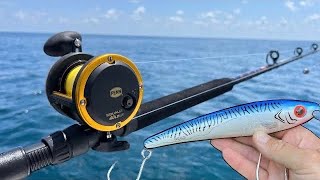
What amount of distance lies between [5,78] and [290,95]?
28.8 ft

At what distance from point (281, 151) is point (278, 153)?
0.02m

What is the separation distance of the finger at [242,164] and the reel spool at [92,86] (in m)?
0.72

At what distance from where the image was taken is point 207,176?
4.79 meters

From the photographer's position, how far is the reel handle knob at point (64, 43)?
1486 millimetres

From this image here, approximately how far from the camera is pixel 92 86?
1280 mm

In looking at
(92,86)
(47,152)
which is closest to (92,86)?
(92,86)

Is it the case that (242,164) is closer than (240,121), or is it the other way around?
(240,121)

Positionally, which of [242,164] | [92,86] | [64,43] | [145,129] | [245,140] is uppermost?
[64,43]

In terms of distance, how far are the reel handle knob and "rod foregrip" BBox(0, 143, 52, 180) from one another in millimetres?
419

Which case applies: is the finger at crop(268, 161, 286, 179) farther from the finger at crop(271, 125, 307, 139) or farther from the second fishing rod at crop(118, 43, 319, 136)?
the second fishing rod at crop(118, 43, 319, 136)

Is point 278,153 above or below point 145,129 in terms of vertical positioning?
above

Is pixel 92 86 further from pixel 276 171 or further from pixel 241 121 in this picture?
pixel 276 171

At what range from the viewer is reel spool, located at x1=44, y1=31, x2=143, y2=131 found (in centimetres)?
128

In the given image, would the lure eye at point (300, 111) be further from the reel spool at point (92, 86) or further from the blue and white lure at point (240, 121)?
the reel spool at point (92, 86)
